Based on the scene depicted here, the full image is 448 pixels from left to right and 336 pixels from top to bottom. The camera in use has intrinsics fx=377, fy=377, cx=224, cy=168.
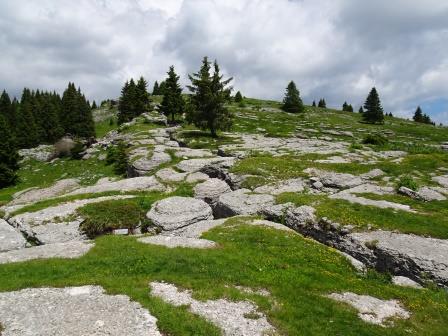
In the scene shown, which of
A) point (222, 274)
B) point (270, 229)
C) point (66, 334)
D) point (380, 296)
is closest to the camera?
point (66, 334)

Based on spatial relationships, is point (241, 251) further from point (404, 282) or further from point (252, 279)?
point (404, 282)

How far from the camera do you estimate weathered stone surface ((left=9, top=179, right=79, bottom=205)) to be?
50.0 m

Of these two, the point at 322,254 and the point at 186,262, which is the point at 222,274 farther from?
the point at 322,254

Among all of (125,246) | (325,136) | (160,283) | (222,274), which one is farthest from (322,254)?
(325,136)

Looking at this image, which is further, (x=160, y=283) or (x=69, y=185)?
(x=69, y=185)

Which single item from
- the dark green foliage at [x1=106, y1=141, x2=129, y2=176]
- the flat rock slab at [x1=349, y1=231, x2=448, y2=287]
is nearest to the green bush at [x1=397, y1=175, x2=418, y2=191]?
the flat rock slab at [x1=349, y1=231, x2=448, y2=287]

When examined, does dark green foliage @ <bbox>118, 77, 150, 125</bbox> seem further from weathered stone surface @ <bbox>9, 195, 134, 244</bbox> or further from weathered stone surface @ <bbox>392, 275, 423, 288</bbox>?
weathered stone surface @ <bbox>392, 275, 423, 288</bbox>

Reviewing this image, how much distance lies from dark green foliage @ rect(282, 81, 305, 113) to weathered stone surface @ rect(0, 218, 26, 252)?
102 meters

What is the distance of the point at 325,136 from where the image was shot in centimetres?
7931

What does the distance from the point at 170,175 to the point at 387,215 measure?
24749 mm

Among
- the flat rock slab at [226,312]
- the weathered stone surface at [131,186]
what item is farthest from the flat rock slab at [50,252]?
the weathered stone surface at [131,186]

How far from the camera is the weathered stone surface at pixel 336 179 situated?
126ft

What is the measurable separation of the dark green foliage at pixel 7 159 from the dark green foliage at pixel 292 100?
262ft

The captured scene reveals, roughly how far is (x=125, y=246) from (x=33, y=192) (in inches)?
1344
